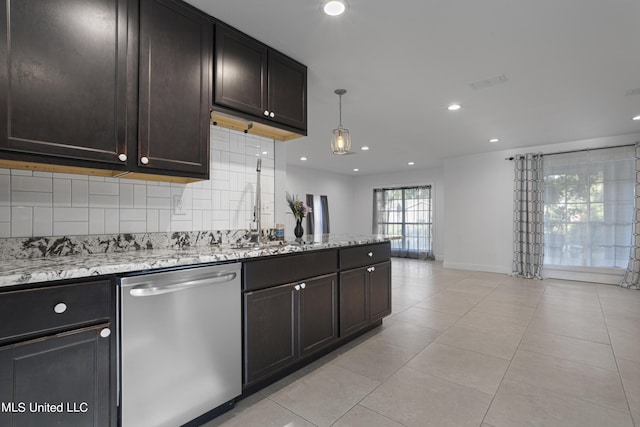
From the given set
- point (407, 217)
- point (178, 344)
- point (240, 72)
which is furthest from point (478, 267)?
point (178, 344)

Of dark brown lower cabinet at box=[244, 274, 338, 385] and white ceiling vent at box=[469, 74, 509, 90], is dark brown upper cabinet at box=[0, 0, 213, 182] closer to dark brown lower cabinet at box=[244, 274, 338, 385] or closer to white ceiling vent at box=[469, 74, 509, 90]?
dark brown lower cabinet at box=[244, 274, 338, 385]

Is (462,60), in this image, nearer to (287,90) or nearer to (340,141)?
(340,141)

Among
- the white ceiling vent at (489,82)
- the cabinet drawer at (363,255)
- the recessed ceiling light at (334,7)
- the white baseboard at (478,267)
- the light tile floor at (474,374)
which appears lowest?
the light tile floor at (474,374)

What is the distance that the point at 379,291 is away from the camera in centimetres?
307

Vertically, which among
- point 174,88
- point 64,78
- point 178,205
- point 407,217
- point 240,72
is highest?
point 240,72

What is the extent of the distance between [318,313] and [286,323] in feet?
1.12

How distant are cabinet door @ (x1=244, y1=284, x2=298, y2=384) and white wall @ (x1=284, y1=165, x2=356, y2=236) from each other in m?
5.12

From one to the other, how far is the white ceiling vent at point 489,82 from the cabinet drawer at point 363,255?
6.14ft

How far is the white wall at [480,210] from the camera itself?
6.05m

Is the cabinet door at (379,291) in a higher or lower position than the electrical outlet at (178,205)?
lower

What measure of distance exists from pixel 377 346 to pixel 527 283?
3.96m

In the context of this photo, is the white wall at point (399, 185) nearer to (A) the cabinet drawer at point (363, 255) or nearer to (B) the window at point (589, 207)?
(B) the window at point (589, 207)

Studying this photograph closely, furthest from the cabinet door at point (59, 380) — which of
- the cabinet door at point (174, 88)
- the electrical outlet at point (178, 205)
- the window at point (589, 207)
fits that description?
the window at point (589, 207)

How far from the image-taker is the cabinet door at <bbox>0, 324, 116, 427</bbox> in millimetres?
1096
